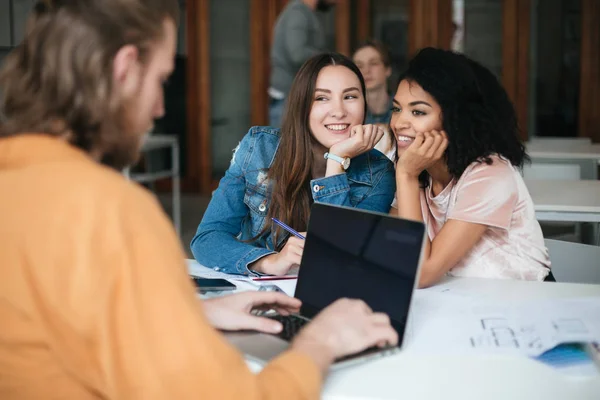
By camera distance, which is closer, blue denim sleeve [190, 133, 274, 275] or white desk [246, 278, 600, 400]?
white desk [246, 278, 600, 400]

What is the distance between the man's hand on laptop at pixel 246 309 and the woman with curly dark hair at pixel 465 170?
1.65ft

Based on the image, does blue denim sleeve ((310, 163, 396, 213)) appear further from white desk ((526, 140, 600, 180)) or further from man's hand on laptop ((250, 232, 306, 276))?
white desk ((526, 140, 600, 180))

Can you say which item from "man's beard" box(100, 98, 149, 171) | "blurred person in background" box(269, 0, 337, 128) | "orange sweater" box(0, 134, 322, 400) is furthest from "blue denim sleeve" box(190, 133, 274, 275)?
"blurred person in background" box(269, 0, 337, 128)

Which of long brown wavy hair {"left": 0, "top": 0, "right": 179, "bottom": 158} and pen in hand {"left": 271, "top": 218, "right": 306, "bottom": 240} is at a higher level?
long brown wavy hair {"left": 0, "top": 0, "right": 179, "bottom": 158}

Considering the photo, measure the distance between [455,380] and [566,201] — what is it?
5.79ft

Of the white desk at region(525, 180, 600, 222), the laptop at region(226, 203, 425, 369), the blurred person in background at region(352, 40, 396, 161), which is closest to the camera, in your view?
the laptop at region(226, 203, 425, 369)

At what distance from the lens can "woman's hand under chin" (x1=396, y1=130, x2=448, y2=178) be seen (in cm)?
194

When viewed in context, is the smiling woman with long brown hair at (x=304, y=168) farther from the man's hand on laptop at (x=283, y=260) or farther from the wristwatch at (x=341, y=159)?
the man's hand on laptop at (x=283, y=260)

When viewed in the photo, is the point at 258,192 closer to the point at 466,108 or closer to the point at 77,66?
the point at 466,108

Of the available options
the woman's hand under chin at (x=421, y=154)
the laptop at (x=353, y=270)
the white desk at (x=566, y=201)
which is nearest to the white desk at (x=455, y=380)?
the laptop at (x=353, y=270)

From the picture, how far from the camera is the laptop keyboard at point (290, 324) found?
4.08 ft

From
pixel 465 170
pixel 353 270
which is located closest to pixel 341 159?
pixel 465 170

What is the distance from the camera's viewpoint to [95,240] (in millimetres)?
760

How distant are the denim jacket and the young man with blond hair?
104 centimetres
